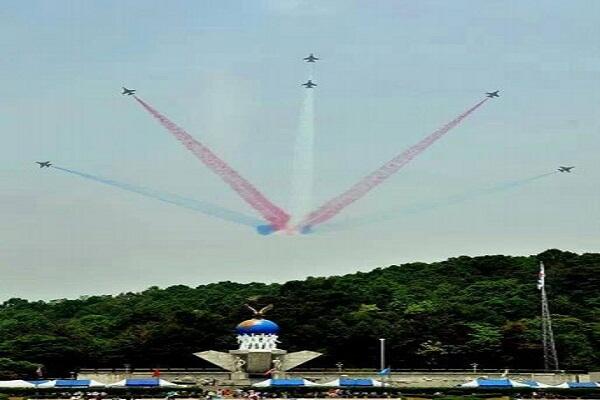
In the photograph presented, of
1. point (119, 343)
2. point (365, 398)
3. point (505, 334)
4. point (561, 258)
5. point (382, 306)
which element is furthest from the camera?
point (561, 258)

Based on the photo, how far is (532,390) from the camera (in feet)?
267

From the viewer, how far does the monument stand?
97.6 m

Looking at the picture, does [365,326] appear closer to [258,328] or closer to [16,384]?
[258,328]

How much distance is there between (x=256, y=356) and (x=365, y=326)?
13.7 m

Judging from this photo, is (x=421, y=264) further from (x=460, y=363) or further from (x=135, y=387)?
(x=135, y=387)

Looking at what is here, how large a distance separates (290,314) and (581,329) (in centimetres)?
2821

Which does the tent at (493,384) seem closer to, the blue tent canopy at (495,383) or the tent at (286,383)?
the blue tent canopy at (495,383)

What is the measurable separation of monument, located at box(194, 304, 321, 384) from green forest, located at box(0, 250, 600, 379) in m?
8.45

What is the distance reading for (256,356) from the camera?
9769cm

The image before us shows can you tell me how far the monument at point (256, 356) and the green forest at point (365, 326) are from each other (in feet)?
27.7

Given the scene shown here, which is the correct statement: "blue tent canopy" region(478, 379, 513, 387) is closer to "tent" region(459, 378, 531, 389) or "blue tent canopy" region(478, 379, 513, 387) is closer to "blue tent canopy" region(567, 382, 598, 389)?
"tent" region(459, 378, 531, 389)

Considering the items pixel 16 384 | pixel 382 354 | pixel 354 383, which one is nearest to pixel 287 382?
pixel 354 383

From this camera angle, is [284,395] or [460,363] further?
[460,363]

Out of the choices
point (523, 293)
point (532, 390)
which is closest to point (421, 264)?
point (523, 293)
